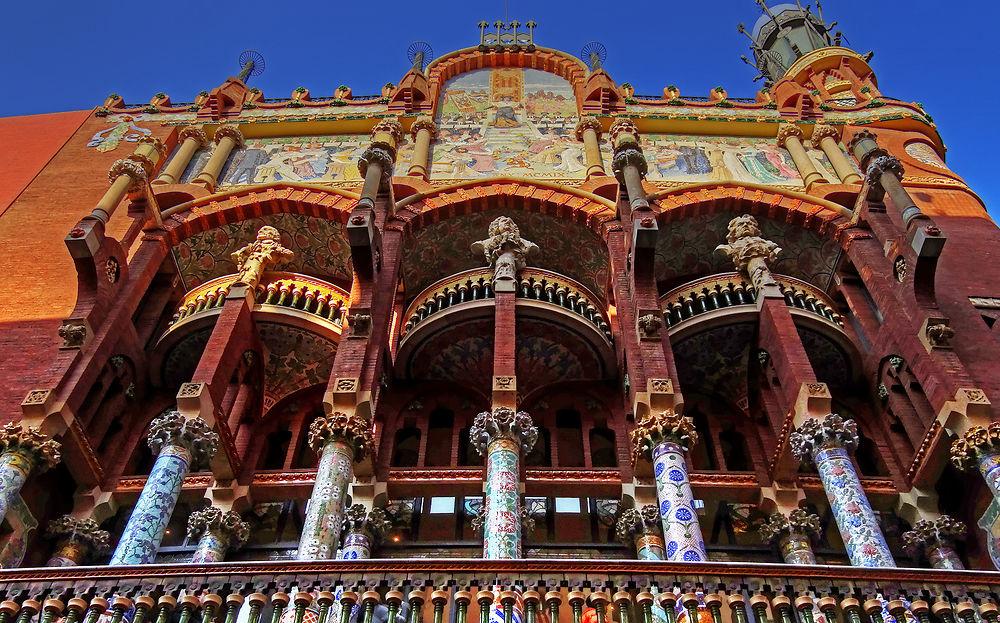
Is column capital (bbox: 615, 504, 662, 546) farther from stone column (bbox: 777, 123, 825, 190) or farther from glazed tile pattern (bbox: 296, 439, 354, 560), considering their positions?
stone column (bbox: 777, 123, 825, 190)

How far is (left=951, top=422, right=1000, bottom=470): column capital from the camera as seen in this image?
9930 mm

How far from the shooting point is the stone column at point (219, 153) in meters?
15.8

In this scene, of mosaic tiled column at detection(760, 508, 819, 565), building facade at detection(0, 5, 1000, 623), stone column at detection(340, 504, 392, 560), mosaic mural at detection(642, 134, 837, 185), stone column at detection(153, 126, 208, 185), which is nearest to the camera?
building facade at detection(0, 5, 1000, 623)

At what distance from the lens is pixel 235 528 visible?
37.0 feet

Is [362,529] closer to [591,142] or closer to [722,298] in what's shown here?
[722,298]

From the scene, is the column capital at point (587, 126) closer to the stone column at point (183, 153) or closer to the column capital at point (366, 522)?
the stone column at point (183, 153)

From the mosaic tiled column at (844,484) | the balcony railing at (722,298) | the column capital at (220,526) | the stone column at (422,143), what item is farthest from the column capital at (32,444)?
the mosaic tiled column at (844,484)

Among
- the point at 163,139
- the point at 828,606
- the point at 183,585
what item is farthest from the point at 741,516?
the point at 163,139

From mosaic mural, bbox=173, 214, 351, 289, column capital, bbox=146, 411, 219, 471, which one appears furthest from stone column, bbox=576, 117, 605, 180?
column capital, bbox=146, 411, 219, 471

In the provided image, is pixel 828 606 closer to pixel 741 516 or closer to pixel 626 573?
pixel 626 573

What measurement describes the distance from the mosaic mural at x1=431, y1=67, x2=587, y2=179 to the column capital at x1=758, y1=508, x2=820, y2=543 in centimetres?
716

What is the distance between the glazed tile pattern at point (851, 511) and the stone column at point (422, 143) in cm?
Answer: 864

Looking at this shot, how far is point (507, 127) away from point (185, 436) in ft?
32.9

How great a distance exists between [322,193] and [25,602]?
31.5ft
